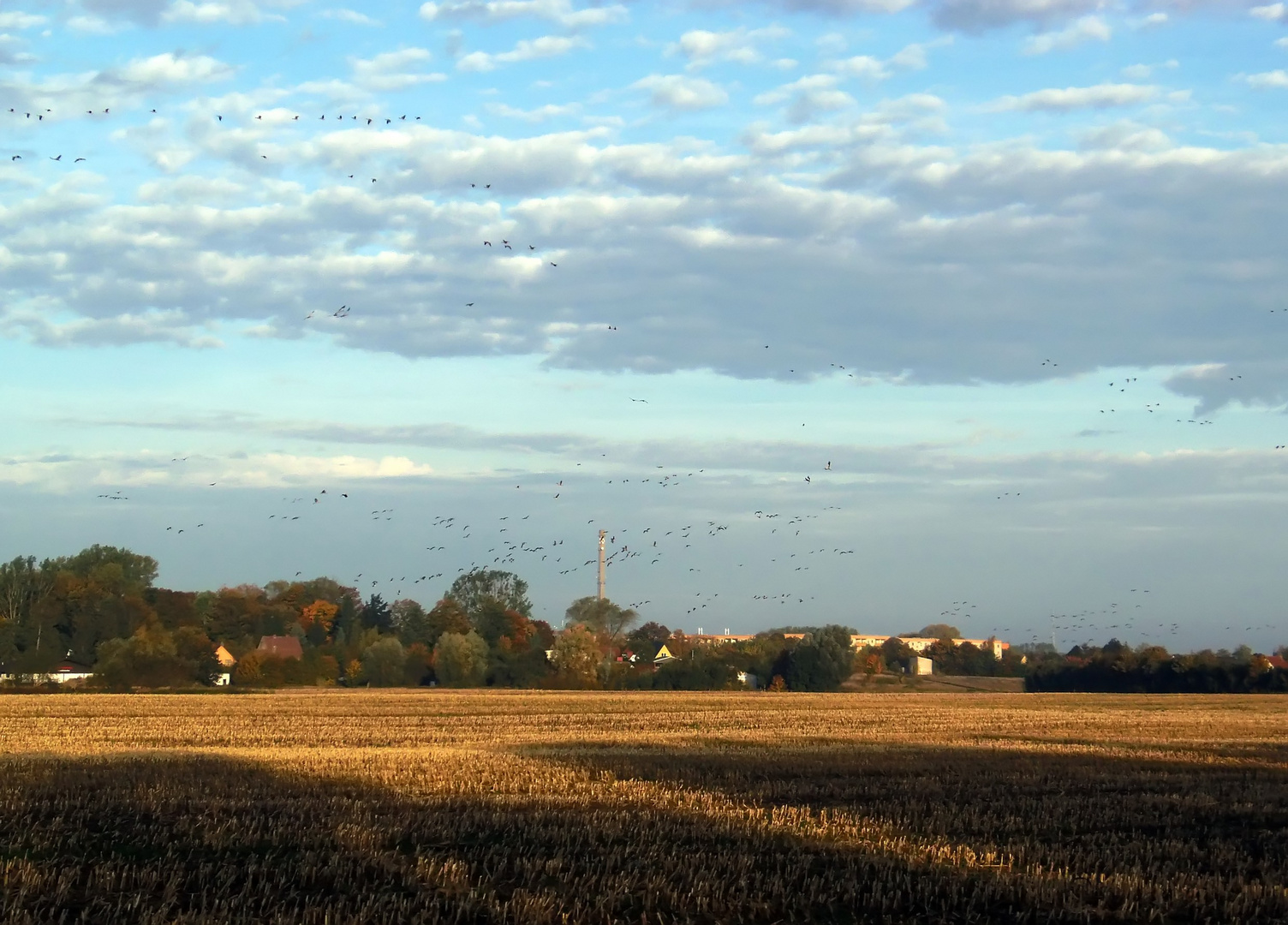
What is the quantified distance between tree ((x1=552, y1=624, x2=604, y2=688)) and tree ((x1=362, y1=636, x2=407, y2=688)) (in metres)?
13.7

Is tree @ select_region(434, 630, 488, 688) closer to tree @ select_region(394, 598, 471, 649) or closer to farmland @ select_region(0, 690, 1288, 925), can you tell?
tree @ select_region(394, 598, 471, 649)

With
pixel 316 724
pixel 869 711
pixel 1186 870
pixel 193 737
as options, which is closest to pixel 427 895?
pixel 1186 870

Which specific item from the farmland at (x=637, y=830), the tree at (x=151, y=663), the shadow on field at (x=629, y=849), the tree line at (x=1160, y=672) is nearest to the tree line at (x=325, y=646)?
the tree at (x=151, y=663)

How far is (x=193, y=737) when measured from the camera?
31.6 metres

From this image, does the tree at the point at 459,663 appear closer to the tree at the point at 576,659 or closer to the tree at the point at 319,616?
the tree at the point at 576,659

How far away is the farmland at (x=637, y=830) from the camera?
429 inches

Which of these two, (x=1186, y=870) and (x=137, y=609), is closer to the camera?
(x=1186, y=870)

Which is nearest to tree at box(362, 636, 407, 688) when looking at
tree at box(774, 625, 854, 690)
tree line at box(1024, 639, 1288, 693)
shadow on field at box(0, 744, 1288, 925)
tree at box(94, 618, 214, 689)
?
tree at box(94, 618, 214, 689)

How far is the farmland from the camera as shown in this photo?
10891 mm

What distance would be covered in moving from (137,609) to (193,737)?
7468 centimetres

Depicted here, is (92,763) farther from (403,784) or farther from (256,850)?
(256,850)

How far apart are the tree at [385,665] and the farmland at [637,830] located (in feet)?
220

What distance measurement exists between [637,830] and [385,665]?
8654 centimetres

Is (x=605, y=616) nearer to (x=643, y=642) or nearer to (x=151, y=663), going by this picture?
(x=643, y=642)
